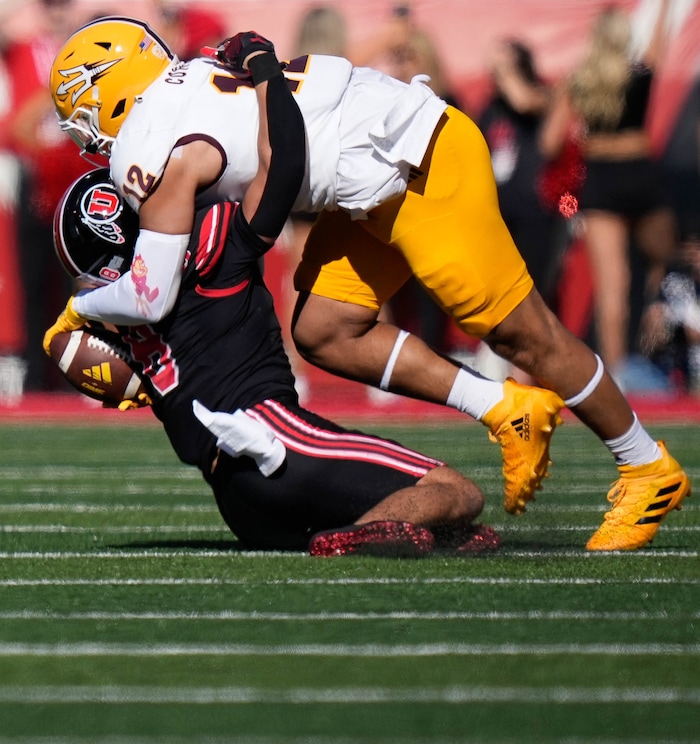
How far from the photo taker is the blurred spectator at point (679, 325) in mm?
10773

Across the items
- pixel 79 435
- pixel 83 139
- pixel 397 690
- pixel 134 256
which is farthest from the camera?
pixel 79 435

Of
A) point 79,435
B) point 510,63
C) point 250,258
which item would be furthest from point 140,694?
point 510,63

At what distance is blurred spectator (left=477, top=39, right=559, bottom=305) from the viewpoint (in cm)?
1069

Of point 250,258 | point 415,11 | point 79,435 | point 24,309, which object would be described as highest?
point 250,258

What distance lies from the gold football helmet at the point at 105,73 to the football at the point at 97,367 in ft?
1.95

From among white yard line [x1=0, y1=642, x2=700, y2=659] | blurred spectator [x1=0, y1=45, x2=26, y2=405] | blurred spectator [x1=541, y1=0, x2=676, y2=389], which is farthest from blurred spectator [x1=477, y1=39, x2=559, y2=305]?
white yard line [x1=0, y1=642, x2=700, y2=659]

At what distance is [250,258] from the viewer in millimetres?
4797

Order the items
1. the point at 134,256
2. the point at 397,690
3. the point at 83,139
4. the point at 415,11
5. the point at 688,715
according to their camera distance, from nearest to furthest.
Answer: the point at 688,715 < the point at 397,690 < the point at 134,256 < the point at 83,139 < the point at 415,11

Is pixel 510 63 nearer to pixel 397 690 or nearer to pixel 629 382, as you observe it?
pixel 629 382

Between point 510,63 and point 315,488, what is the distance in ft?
21.6

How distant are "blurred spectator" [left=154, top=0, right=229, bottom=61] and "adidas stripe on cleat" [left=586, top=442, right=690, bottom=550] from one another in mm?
6541

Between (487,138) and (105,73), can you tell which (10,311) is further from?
(105,73)

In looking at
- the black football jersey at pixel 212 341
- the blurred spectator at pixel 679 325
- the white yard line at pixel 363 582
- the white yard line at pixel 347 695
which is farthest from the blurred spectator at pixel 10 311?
the white yard line at pixel 347 695

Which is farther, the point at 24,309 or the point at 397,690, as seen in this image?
the point at 24,309
